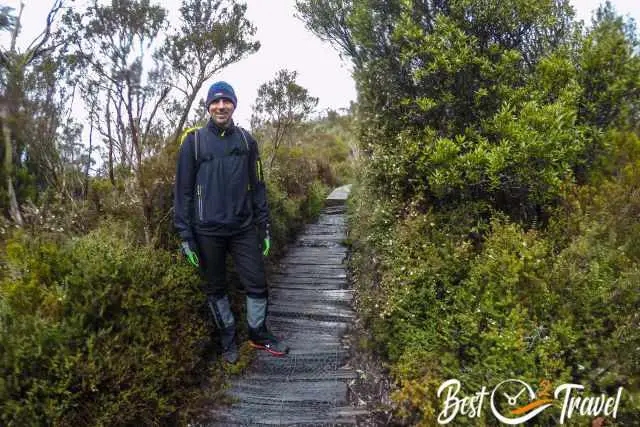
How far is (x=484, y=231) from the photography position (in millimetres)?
3895

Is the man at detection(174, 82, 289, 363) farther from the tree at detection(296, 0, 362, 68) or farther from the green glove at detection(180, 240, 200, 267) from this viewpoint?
the tree at detection(296, 0, 362, 68)

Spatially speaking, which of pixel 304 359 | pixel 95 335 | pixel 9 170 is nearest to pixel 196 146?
pixel 95 335

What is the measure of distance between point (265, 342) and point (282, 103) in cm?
604

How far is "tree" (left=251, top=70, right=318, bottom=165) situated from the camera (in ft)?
27.3

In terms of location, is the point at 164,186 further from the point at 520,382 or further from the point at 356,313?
the point at 520,382

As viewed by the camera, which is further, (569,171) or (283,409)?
(569,171)

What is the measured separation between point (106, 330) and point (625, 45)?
538cm

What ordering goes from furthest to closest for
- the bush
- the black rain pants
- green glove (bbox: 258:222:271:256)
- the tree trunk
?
1. the tree trunk
2. green glove (bbox: 258:222:271:256)
3. the black rain pants
4. the bush

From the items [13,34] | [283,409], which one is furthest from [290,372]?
[13,34]

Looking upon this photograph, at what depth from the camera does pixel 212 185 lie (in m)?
3.30

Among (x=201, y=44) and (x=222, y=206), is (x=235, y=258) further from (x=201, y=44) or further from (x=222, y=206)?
(x=201, y=44)

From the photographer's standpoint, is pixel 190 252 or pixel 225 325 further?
pixel 225 325

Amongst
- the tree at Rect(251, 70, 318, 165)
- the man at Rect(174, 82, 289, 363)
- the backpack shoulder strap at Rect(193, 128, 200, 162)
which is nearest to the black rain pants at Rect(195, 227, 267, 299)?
the man at Rect(174, 82, 289, 363)

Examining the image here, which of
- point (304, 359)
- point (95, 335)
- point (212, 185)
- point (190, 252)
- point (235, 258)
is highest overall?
point (212, 185)
